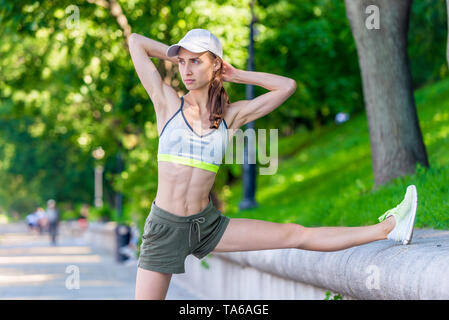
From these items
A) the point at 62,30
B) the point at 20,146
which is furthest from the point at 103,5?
the point at 20,146

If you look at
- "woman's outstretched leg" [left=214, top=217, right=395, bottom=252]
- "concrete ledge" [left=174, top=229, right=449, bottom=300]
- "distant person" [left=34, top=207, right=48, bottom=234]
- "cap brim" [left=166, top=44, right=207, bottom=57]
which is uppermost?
"cap brim" [left=166, top=44, right=207, bottom=57]

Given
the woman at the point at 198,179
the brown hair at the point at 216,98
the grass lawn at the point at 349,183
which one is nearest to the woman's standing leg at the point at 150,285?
the woman at the point at 198,179

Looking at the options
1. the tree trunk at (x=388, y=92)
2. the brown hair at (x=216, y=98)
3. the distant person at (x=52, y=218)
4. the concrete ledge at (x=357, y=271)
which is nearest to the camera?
the concrete ledge at (x=357, y=271)

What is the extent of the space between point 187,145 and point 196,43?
62cm

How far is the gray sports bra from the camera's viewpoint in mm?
5117

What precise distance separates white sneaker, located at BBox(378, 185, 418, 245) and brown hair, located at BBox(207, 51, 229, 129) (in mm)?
1251

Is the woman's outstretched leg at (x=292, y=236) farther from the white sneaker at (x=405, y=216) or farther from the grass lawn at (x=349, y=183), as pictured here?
the grass lawn at (x=349, y=183)

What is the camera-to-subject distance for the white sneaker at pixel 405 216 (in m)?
5.32

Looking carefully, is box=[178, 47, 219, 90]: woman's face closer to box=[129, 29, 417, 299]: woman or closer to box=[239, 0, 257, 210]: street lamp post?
box=[129, 29, 417, 299]: woman

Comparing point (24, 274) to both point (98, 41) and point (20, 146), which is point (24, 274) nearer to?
point (98, 41)

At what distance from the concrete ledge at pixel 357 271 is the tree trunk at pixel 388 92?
2256 mm

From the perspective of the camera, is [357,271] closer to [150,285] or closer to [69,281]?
[150,285]

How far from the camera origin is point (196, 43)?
5.19m

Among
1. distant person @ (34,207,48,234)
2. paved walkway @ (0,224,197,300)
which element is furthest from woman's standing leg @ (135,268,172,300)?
distant person @ (34,207,48,234)
